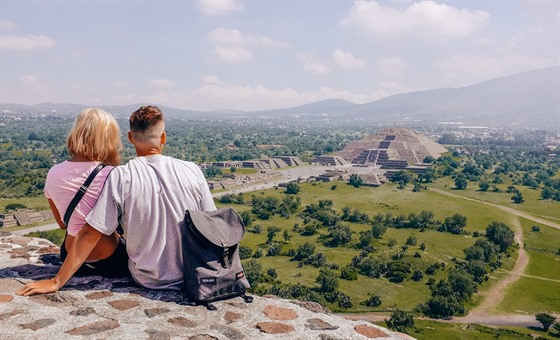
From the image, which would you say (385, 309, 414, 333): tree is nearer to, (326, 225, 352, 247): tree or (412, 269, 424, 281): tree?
(412, 269, 424, 281): tree

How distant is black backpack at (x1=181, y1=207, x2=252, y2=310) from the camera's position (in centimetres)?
464

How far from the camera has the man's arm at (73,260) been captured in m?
4.75

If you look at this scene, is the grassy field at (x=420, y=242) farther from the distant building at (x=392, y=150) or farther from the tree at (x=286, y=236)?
the distant building at (x=392, y=150)

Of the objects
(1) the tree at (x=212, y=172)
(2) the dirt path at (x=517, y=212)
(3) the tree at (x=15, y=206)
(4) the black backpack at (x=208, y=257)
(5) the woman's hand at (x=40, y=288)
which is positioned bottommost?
(2) the dirt path at (x=517, y=212)

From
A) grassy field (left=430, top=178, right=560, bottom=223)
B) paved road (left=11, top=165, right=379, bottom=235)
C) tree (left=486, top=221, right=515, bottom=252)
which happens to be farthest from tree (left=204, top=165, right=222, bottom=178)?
tree (left=486, top=221, right=515, bottom=252)

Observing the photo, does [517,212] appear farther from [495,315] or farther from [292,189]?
[495,315]

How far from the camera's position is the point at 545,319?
2984cm

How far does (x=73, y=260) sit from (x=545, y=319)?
33.6 m

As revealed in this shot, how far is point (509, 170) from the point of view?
93812 millimetres

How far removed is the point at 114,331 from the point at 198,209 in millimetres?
1543

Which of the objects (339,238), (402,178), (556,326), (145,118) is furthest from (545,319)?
(402,178)

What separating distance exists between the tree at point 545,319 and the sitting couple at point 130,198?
107 ft

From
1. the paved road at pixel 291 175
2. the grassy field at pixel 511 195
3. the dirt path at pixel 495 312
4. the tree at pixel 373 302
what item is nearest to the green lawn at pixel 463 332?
the dirt path at pixel 495 312

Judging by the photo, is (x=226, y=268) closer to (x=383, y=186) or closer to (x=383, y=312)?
(x=383, y=312)
